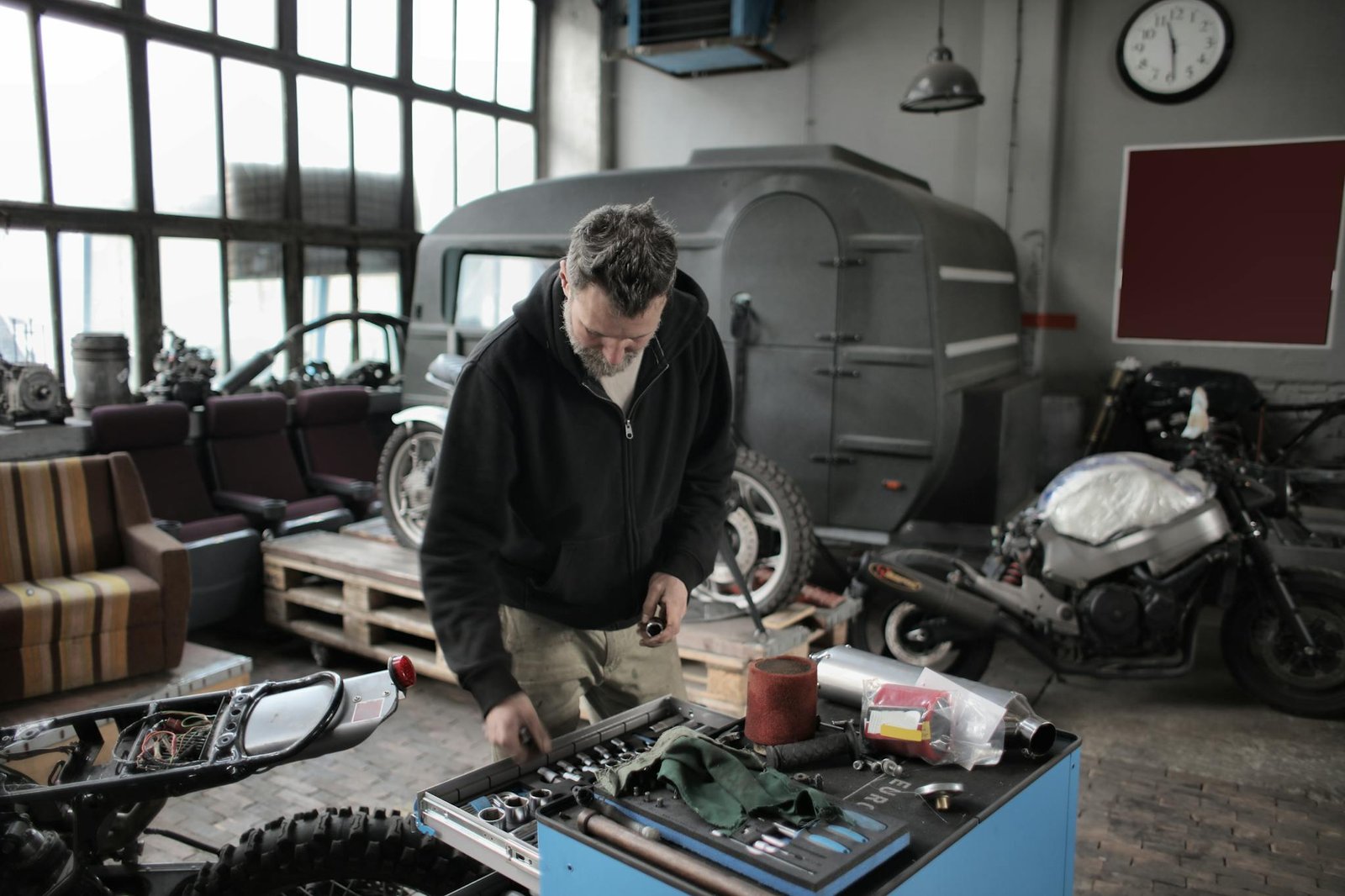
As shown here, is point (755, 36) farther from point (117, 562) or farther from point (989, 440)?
point (117, 562)

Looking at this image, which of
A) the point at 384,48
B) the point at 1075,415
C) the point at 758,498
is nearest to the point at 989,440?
the point at 758,498

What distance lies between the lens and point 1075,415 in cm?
683

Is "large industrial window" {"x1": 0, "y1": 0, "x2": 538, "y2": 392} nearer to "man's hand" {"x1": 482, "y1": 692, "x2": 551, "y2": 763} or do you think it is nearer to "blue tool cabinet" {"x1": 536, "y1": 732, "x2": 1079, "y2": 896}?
"man's hand" {"x1": 482, "y1": 692, "x2": 551, "y2": 763}

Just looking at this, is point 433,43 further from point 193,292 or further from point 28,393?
point 28,393

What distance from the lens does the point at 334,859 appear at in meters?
1.80

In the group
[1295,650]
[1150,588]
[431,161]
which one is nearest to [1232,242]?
[1295,650]

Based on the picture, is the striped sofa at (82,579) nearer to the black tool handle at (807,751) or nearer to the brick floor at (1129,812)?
the brick floor at (1129,812)

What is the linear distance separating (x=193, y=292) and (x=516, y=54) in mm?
3775

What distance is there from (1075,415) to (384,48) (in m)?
5.37

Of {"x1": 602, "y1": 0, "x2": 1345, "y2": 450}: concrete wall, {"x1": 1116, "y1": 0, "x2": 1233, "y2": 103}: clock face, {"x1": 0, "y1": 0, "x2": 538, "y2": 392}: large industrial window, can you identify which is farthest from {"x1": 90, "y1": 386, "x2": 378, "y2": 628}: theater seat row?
{"x1": 1116, "y1": 0, "x2": 1233, "y2": 103}: clock face

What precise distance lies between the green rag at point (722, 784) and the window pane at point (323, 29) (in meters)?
6.51

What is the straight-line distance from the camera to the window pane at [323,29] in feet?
22.1

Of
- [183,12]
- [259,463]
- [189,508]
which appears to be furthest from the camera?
[183,12]

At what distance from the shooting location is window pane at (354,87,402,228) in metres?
7.25
